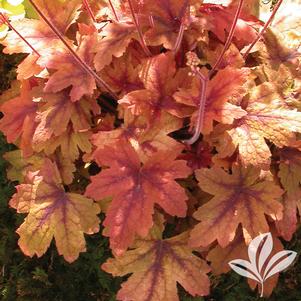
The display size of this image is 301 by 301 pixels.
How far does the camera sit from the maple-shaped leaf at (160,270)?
59.8 inches

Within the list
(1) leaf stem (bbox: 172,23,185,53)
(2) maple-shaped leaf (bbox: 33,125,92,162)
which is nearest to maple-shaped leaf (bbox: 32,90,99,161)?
(2) maple-shaped leaf (bbox: 33,125,92,162)

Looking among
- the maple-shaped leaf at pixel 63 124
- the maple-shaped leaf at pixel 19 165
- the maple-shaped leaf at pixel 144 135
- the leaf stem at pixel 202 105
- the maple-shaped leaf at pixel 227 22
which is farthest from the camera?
the maple-shaped leaf at pixel 19 165

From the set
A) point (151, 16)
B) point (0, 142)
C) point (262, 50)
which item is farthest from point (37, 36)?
point (262, 50)

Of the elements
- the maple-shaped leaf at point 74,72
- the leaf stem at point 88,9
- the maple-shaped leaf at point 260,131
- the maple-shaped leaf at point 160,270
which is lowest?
the maple-shaped leaf at point 160,270

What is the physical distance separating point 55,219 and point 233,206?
1.93ft

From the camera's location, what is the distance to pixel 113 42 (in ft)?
5.47

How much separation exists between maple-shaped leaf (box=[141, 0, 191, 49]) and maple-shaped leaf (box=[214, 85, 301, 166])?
363 mm

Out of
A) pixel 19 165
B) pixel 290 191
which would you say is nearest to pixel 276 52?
pixel 290 191

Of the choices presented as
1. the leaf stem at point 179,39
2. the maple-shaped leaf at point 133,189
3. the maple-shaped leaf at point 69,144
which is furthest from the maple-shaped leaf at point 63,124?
the leaf stem at point 179,39

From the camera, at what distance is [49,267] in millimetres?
2123

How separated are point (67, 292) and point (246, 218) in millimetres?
950

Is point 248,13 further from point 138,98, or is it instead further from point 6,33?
point 6,33

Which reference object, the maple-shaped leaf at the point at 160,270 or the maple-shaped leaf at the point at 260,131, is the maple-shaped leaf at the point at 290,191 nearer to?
the maple-shaped leaf at the point at 260,131

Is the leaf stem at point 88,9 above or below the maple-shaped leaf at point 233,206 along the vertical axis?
above
